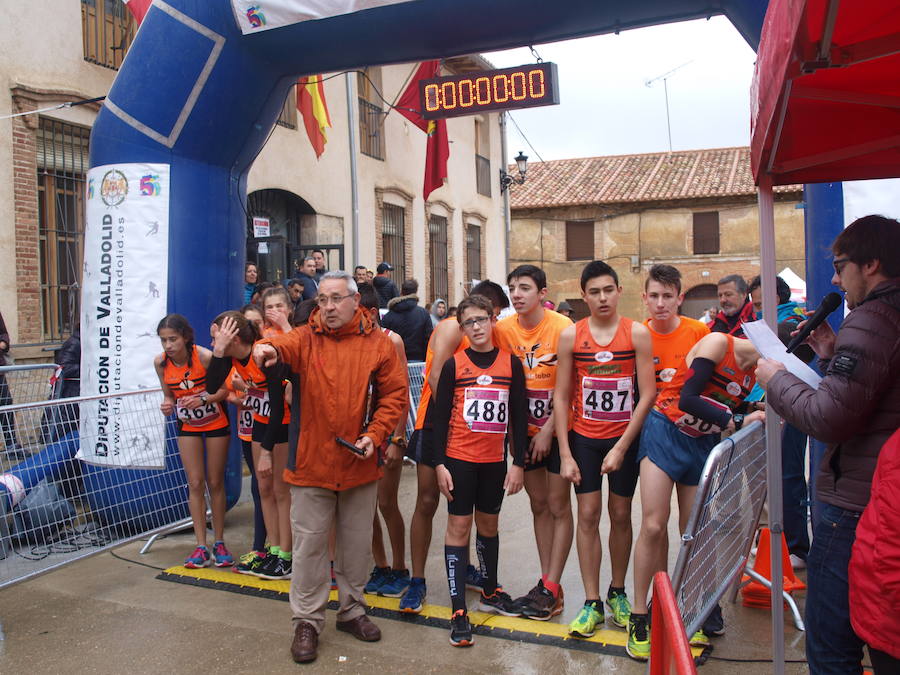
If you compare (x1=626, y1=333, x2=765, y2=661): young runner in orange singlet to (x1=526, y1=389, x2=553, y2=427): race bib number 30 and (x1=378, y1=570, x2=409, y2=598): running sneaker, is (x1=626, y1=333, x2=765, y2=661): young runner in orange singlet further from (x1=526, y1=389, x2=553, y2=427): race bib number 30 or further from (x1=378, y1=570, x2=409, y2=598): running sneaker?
(x1=378, y1=570, x2=409, y2=598): running sneaker

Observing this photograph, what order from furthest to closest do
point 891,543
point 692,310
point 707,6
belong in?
point 692,310 < point 707,6 < point 891,543

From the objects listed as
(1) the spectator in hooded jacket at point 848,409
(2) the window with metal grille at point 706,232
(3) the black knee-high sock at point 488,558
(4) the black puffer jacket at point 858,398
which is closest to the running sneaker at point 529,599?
(3) the black knee-high sock at point 488,558

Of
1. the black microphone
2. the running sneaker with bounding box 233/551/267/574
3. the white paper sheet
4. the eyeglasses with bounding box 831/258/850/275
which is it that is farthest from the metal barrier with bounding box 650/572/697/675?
the running sneaker with bounding box 233/551/267/574

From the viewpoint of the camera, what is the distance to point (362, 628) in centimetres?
423

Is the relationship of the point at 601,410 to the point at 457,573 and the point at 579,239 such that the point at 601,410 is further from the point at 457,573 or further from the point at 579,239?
the point at 579,239

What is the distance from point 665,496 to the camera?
3.99 metres

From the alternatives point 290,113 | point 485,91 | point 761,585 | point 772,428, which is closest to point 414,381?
point 485,91

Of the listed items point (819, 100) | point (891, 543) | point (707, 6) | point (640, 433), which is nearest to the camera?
point (891, 543)

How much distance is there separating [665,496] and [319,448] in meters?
1.77

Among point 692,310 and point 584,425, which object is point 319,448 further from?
point 692,310

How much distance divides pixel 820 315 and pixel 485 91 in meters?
4.89

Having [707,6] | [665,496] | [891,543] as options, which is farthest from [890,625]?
[707,6]

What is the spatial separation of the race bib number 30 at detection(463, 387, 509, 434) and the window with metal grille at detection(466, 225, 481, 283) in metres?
17.7

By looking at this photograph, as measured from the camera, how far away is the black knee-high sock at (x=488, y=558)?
455cm
